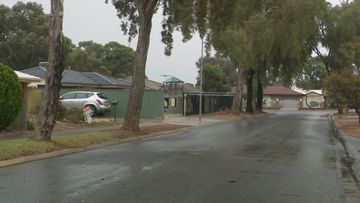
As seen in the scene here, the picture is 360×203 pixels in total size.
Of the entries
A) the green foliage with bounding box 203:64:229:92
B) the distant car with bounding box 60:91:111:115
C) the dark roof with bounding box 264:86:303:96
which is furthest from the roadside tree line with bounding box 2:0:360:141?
the dark roof with bounding box 264:86:303:96

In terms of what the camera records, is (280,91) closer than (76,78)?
No

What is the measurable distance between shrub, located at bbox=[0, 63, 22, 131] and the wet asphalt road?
501 cm

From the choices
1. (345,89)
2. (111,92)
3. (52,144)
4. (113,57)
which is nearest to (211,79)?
(113,57)

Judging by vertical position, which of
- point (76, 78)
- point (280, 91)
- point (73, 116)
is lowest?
point (73, 116)

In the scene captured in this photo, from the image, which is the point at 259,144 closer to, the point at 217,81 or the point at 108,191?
the point at 108,191

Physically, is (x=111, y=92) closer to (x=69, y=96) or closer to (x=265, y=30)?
(x=69, y=96)

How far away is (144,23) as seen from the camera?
80.4ft

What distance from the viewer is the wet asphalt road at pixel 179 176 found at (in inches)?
376

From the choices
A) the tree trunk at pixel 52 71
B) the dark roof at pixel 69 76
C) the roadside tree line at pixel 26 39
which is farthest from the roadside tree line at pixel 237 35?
the roadside tree line at pixel 26 39

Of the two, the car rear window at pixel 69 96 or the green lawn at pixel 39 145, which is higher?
the car rear window at pixel 69 96

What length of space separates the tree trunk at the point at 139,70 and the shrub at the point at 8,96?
15.6 ft

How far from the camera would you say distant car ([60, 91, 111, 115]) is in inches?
1329

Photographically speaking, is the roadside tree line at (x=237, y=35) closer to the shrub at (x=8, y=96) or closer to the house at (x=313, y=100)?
the shrub at (x=8, y=96)

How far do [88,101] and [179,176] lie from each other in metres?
22.6
